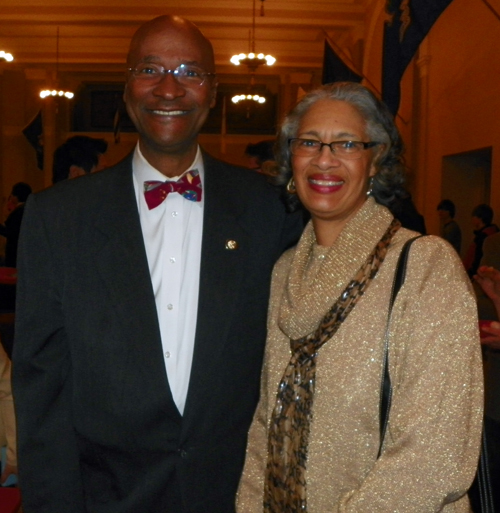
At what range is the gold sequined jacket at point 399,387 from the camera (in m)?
1.67

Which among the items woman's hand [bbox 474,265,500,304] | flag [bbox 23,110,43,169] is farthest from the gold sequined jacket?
flag [bbox 23,110,43,169]

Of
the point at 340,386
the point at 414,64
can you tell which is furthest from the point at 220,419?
the point at 414,64

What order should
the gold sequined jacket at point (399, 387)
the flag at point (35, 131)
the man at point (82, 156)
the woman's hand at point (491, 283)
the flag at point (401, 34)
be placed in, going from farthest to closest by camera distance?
1. the flag at point (35, 131)
2. the flag at point (401, 34)
3. the man at point (82, 156)
4. the woman's hand at point (491, 283)
5. the gold sequined jacket at point (399, 387)

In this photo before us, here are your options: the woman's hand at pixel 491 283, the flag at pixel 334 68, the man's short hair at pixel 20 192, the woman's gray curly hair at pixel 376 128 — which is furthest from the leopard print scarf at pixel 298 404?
the flag at pixel 334 68

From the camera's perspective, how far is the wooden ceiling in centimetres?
1267

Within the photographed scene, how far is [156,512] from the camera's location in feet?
7.02

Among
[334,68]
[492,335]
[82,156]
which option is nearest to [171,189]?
[492,335]

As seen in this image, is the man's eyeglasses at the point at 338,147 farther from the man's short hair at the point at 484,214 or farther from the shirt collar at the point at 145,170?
the man's short hair at the point at 484,214

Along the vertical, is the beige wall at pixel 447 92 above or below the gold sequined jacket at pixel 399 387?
above

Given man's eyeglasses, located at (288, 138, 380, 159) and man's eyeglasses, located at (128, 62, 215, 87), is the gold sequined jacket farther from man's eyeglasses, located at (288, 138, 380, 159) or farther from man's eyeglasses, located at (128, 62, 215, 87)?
man's eyeglasses, located at (128, 62, 215, 87)

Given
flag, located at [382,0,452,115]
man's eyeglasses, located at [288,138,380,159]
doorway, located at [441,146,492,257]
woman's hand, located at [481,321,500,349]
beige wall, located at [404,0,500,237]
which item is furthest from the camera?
doorway, located at [441,146,492,257]

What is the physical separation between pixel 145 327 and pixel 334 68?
7698 millimetres

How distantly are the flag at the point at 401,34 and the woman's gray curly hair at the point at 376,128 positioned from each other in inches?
165

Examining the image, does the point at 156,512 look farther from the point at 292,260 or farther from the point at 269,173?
the point at 269,173
